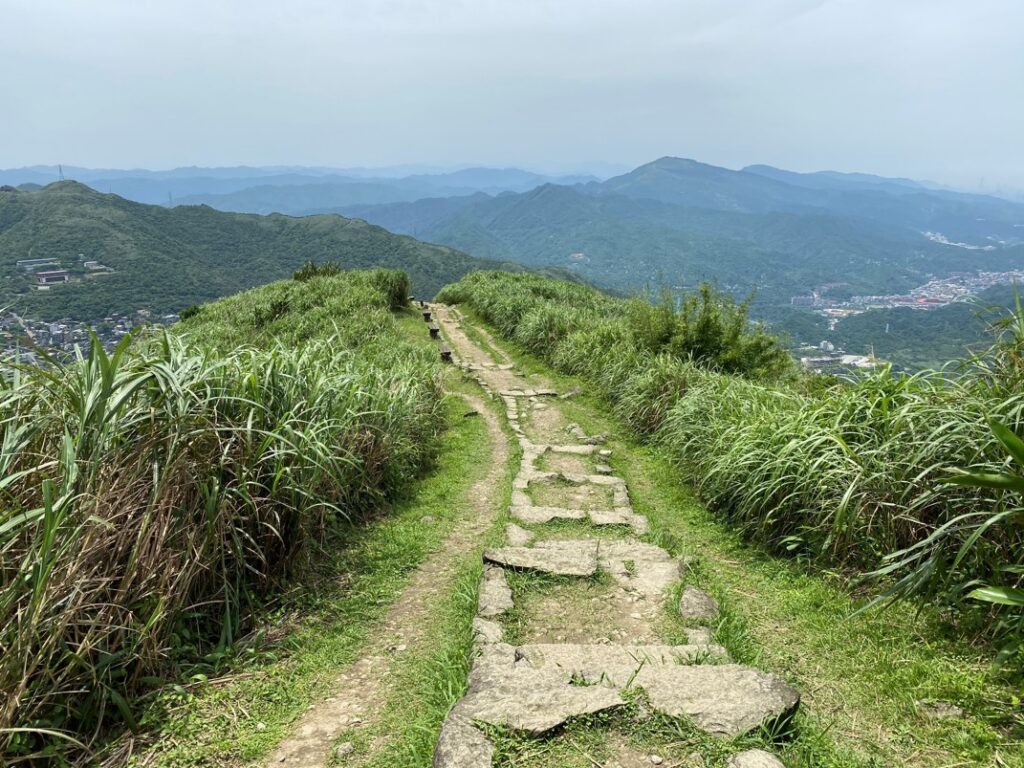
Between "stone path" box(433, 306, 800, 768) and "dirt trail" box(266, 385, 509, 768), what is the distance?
37cm

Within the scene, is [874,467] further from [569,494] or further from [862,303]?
[862,303]

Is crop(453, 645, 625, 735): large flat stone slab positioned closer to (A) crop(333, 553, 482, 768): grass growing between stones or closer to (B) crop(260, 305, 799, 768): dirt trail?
(B) crop(260, 305, 799, 768): dirt trail

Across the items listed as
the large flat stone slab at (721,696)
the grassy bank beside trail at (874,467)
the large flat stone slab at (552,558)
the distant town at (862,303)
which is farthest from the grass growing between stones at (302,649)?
the distant town at (862,303)

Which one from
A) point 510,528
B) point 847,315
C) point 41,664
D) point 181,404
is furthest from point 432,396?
point 847,315

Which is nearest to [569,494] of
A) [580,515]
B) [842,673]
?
[580,515]

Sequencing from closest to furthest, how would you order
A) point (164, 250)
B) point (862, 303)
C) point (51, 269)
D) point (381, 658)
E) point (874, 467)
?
point (381, 658) < point (874, 467) < point (51, 269) < point (164, 250) < point (862, 303)

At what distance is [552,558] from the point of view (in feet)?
13.5

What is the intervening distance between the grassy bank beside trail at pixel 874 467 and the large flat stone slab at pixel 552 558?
4.83 ft

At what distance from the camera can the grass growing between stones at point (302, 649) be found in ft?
8.14

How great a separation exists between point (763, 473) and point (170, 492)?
14.0ft

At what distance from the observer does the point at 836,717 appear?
102 inches

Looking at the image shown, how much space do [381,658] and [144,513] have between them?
1509 mm

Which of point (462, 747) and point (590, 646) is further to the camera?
point (590, 646)

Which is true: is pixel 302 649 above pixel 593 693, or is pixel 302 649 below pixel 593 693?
below
